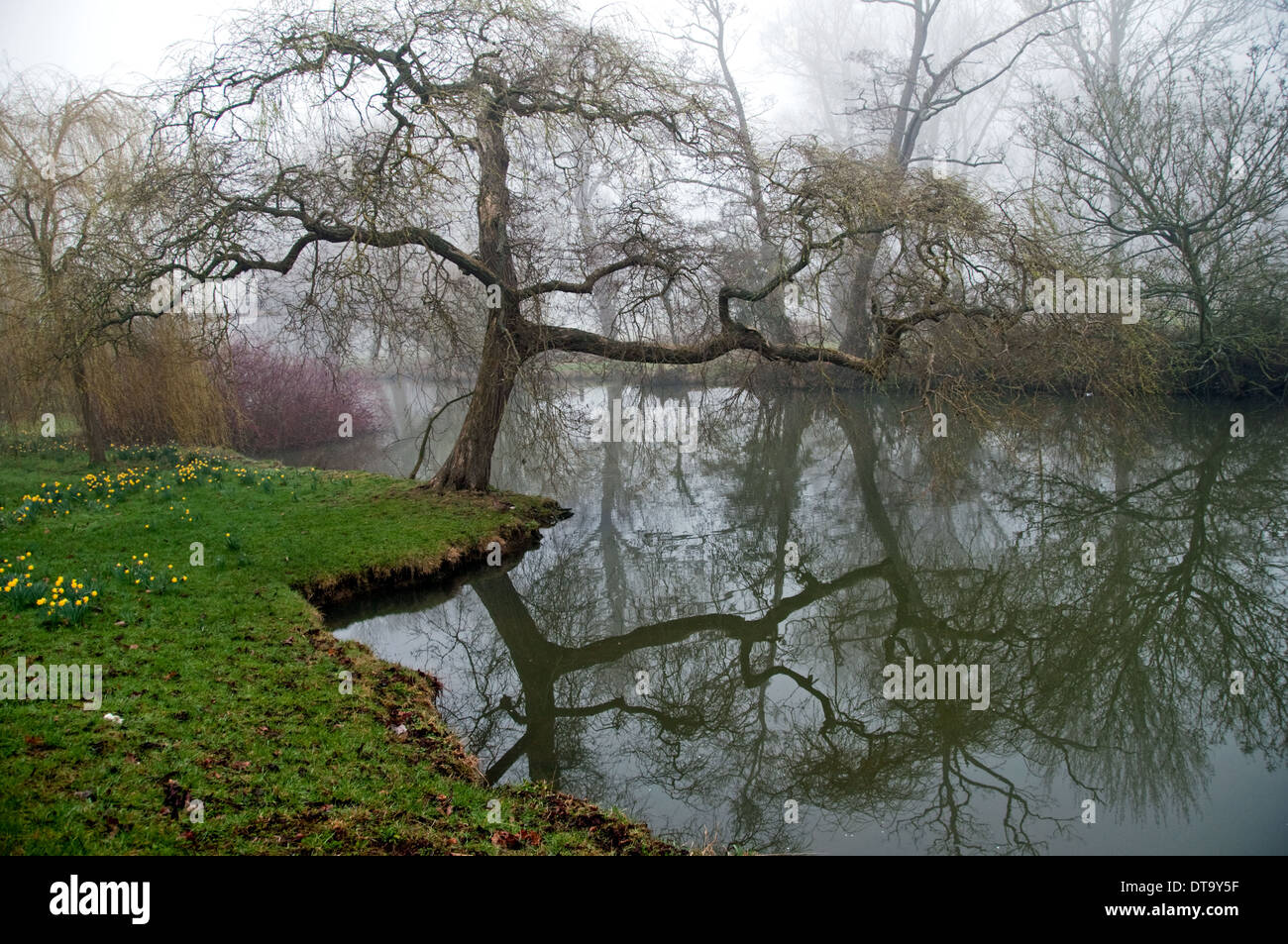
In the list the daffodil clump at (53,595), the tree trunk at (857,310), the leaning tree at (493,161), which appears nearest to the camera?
the daffodil clump at (53,595)

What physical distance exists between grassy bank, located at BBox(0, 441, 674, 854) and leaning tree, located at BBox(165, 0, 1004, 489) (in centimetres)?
289

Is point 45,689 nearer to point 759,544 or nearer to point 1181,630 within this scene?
point 759,544
